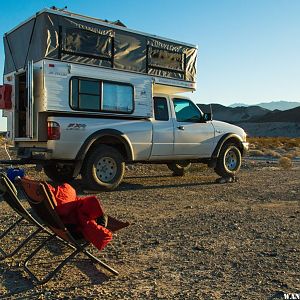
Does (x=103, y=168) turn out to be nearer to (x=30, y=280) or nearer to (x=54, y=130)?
(x=54, y=130)

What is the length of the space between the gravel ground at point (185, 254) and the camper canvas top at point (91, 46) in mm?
3001

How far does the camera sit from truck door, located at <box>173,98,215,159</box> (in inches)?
432

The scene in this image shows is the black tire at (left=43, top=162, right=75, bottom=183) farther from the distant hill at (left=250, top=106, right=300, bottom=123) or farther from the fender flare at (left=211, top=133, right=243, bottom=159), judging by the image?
the distant hill at (left=250, top=106, right=300, bottom=123)

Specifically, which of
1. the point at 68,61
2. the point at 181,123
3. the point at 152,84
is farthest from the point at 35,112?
the point at 181,123

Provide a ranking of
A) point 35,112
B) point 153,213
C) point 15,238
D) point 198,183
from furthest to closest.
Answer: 1. point 198,183
2. point 35,112
3. point 153,213
4. point 15,238

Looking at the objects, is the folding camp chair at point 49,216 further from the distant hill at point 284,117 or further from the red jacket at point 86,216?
the distant hill at point 284,117

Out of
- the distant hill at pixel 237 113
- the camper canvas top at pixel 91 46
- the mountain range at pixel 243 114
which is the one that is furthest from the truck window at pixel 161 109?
the distant hill at pixel 237 113

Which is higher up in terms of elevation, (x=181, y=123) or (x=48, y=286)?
(x=181, y=123)

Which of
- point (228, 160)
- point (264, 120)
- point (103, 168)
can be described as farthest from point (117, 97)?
point (264, 120)

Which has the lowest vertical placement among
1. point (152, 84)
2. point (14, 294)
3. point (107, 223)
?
point (14, 294)

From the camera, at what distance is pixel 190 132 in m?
11.2

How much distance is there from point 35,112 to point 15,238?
3947mm

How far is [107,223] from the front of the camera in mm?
4711

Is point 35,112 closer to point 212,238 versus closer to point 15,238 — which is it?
point 15,238
